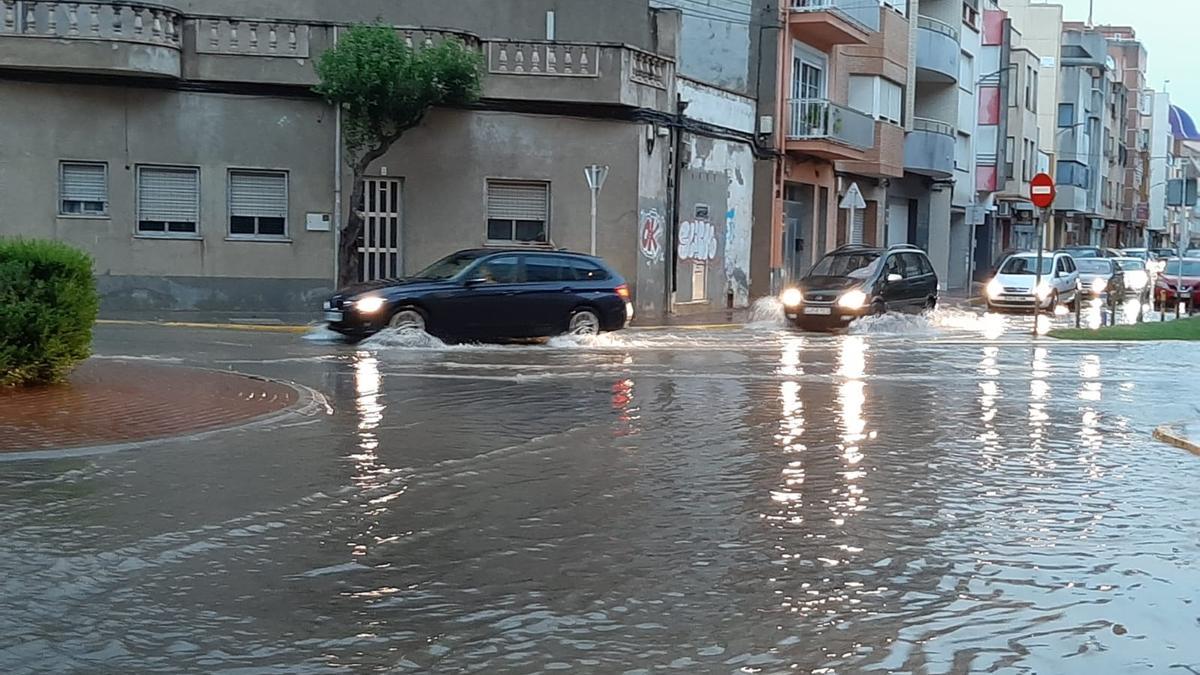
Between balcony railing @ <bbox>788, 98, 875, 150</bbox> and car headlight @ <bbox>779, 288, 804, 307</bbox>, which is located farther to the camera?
balcony railing @ <bbox>788, 98, 875, 150</bbox>

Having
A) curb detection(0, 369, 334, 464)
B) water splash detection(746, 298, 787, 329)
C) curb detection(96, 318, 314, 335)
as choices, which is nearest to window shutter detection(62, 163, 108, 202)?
curb detection(96, 318, 314, 335)

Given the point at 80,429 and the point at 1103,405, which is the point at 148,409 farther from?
the point at 1103,405

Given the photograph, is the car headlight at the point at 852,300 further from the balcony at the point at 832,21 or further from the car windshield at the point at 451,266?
the balcony at the point at 832,21

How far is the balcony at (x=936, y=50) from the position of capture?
43406mm

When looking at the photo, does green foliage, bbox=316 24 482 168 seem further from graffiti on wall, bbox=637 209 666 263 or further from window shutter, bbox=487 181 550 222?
graffiti on wall, bbox=637 209 666 263

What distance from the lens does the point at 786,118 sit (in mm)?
34188

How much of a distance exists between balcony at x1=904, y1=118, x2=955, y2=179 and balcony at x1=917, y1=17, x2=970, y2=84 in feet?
5.24

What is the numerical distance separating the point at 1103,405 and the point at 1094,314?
70.7 ft

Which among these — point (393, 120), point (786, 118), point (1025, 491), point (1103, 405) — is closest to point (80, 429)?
point (1025, 491)

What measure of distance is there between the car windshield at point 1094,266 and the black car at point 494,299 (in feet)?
91.0

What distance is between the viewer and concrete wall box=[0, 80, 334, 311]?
2445 centimetres

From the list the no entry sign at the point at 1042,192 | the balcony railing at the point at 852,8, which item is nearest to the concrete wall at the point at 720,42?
the balcony railing at the point at 852,8

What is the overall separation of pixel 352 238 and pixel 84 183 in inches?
192

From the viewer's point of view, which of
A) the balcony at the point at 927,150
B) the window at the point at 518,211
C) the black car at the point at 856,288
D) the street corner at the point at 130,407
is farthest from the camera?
the balcony at the point at 927,150
